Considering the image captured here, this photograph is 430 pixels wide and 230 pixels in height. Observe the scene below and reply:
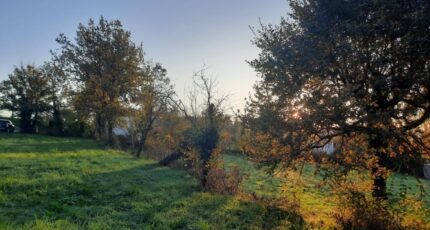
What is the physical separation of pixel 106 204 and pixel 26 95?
46.7 meters

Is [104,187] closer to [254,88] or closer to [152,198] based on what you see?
[152,198]

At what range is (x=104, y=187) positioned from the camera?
45.9ft

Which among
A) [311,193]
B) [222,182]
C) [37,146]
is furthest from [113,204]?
[37,146]

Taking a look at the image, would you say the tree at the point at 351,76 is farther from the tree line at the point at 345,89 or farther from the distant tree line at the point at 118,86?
the distant tree line at the point at 118,86

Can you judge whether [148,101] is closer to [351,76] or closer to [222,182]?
[222,182]

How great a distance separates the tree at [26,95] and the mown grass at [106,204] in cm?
3790

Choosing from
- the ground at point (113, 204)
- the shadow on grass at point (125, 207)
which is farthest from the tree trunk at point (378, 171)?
the shadow on grass at point (125, 207)

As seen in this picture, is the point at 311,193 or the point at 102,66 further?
the point at 102,66

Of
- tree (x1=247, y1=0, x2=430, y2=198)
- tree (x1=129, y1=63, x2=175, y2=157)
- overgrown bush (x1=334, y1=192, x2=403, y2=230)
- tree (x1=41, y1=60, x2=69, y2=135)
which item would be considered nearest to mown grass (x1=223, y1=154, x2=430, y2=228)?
overgrown bush (x1=334, y1=192, x2=403, y2=230)

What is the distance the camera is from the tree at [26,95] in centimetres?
5078

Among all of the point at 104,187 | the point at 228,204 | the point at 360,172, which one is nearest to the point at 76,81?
the point at 104,187

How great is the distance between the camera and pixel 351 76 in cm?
1094

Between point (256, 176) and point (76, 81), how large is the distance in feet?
81.2

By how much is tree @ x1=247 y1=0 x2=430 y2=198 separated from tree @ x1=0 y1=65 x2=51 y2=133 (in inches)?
1869
